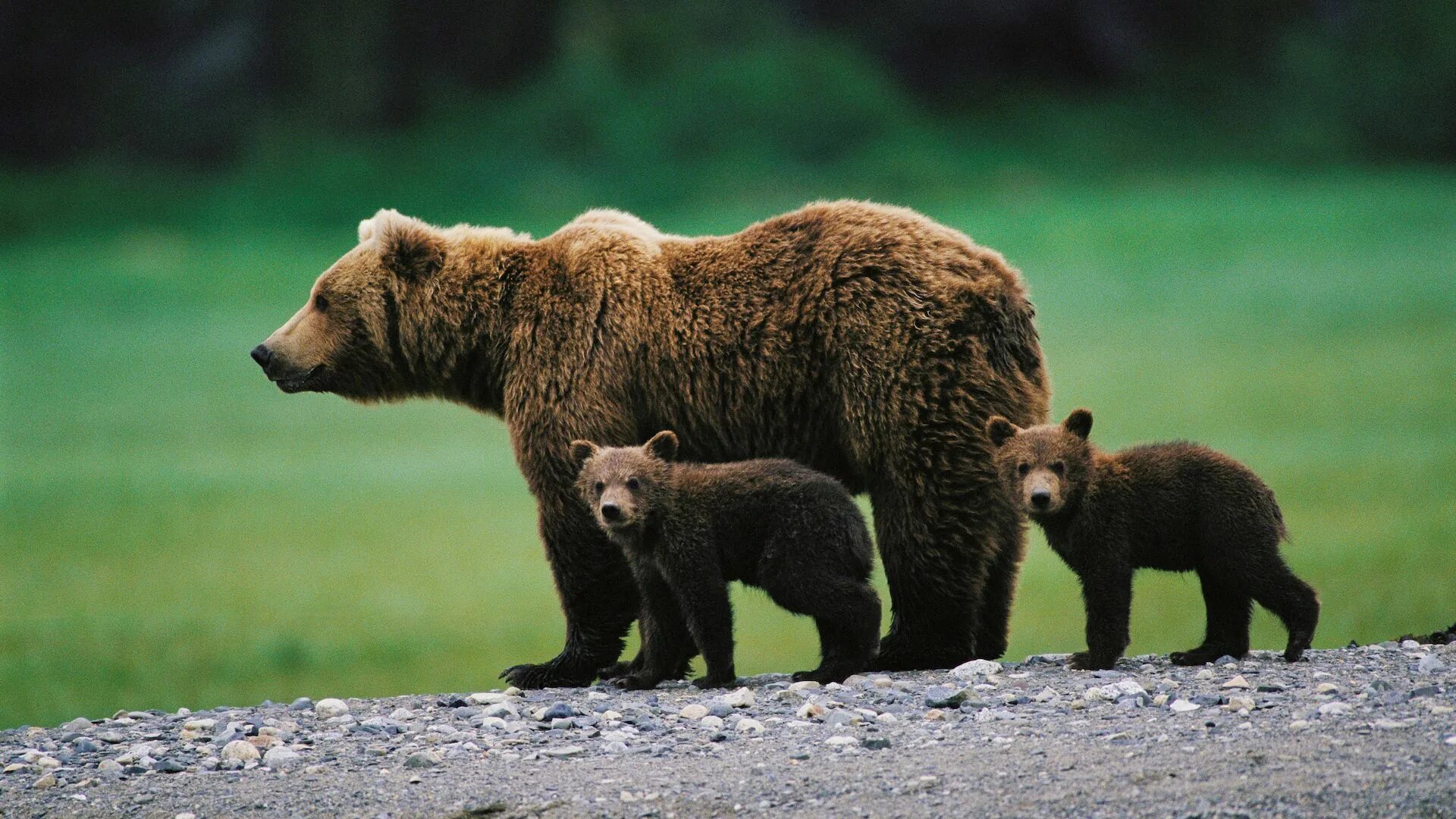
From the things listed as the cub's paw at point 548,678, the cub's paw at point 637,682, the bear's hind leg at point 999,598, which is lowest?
the cub's paw at point 637,682

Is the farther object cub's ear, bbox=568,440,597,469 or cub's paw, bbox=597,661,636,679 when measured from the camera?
cub's paw, bbox=597,661,636,679

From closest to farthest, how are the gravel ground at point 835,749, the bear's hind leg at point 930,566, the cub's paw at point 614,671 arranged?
1. the gravel ground at point 835,749
2. the bear's hind leg at point 930,566
3. the cub's paw at point 614,671

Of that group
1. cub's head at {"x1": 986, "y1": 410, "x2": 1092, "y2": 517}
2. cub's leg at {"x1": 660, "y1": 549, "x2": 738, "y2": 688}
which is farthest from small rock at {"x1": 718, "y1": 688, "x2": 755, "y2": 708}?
cub's head at {"x1": 986, "y1": 410, "x2": 1092, "y2": 517}

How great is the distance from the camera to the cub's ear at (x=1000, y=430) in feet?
24.8

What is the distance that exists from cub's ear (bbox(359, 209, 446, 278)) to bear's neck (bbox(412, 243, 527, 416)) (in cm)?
11

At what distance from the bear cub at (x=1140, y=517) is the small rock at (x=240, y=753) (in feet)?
11.5

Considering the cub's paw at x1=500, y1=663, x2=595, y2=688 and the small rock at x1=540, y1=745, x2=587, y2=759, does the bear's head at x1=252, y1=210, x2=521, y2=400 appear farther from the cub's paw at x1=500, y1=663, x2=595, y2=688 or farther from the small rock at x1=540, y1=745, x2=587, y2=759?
the small rock at x1=540, y1=745, x2=587, y2=759

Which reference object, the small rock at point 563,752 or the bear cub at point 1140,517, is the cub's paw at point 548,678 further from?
the bear cub at point 1140,517

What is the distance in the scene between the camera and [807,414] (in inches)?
336

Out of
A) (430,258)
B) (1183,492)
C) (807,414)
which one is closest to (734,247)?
(807,414)

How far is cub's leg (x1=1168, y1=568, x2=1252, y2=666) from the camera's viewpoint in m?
7.71

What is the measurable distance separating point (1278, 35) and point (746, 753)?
28540 millimetres

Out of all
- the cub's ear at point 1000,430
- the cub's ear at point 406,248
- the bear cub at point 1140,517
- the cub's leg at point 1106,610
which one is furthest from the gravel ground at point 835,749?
the cub's ear at point 406,248

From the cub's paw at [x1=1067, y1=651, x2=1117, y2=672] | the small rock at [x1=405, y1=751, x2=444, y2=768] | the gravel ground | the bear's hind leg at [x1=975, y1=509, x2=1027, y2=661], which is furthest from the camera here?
the bear's hind leg at [x1=975, y1=509, x2=1027, y2=661]
